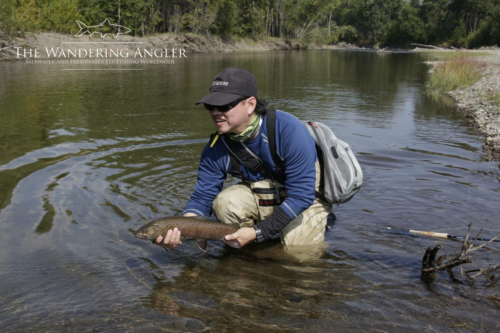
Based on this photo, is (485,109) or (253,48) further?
(253,48)

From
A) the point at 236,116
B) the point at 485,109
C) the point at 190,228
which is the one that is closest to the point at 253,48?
the point at 485,109

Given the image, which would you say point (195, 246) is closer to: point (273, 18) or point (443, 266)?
point (443, 266)

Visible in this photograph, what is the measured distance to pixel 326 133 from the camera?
449cm

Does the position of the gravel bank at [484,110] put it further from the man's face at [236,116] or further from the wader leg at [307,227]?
the man's face at [236,116]

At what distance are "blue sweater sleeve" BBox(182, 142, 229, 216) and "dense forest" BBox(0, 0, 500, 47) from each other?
137 feet

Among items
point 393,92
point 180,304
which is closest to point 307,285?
point 180,304

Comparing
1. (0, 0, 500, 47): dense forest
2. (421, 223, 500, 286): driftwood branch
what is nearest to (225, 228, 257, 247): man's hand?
(421, 223, 500, 286): driftwood branch

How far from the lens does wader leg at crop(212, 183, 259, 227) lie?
4.66m

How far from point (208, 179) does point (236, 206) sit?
1.39ft

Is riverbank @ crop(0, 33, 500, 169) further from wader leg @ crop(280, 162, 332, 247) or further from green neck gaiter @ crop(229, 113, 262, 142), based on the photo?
green neck gaiter @ crop(229, 113, 262, 142)

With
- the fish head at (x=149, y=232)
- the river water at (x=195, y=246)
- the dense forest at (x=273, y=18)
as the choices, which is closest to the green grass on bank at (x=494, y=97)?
the river water at (x=195, y=246)

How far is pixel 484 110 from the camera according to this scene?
13.6 metres

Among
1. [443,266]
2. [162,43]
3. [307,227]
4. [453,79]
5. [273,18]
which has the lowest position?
[443,266]

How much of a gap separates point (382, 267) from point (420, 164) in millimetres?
4564
